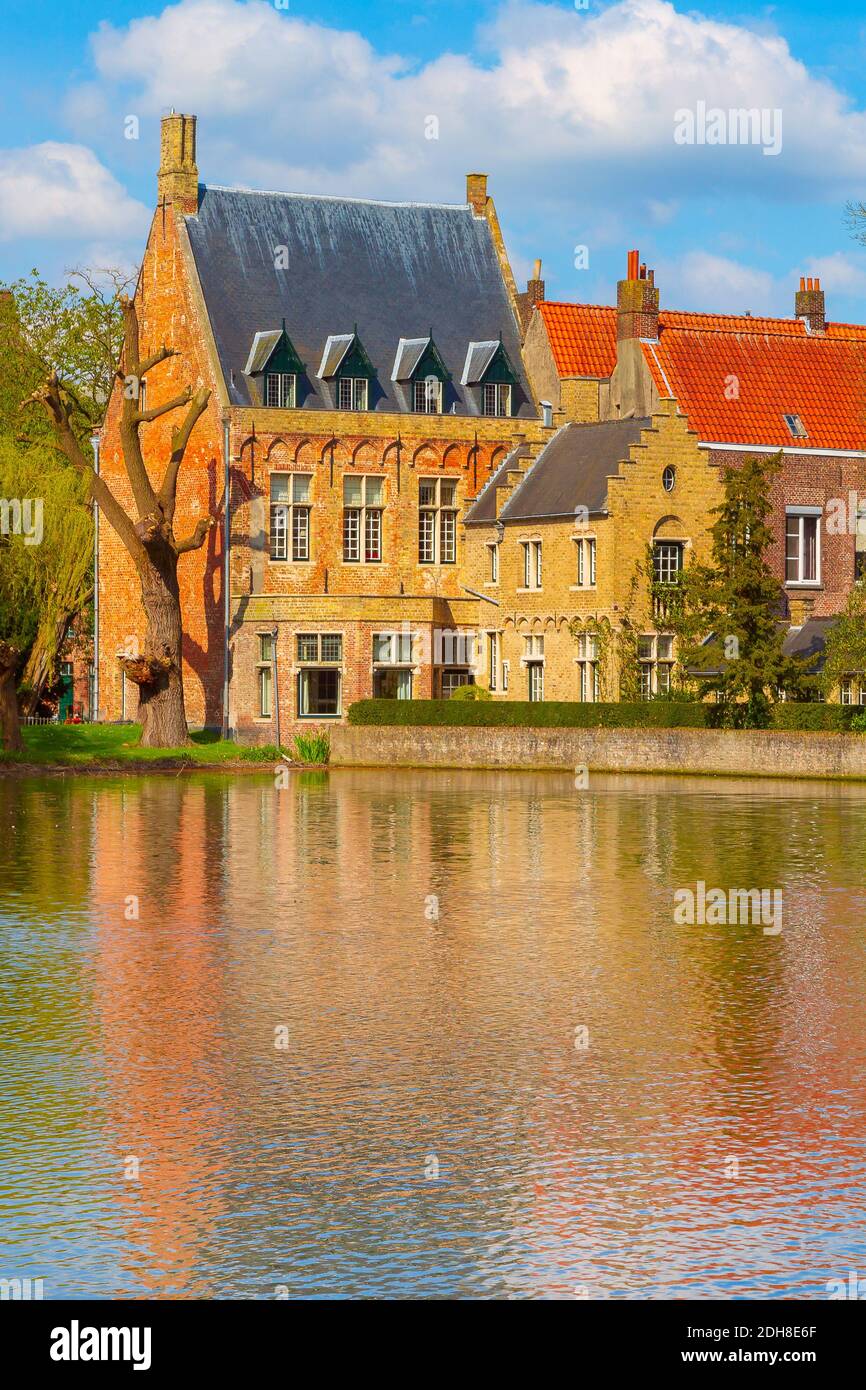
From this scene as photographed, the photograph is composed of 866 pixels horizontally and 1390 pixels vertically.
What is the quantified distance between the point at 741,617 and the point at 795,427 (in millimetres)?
15499

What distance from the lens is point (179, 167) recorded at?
2692 inches

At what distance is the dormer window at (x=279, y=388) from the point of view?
66.9 m

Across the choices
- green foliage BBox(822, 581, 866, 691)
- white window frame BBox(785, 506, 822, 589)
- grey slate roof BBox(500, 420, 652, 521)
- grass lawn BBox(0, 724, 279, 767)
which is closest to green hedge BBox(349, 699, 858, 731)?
green foliage BBox(822, 581, 866, 691)

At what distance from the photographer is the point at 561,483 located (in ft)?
209

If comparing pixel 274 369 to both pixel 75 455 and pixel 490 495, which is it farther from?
pixel 75 455

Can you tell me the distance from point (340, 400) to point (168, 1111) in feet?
190

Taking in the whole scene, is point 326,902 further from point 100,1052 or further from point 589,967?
point 100,1052

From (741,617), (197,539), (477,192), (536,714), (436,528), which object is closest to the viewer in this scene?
(741,617)

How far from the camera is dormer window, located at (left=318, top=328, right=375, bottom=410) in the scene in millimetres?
68188

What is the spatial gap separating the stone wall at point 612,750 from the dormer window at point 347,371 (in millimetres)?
15910

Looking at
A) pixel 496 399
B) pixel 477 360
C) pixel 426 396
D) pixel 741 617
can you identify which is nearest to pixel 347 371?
pixel 426 396

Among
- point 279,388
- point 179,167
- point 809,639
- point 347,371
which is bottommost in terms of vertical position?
point 809,639

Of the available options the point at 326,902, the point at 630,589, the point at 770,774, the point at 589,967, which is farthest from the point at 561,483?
the point at 589,967
